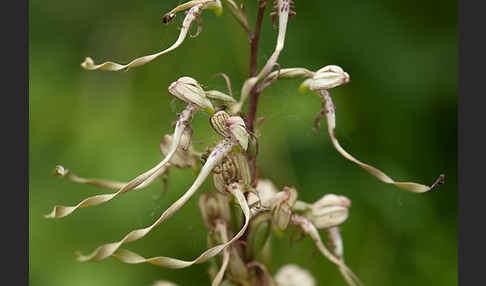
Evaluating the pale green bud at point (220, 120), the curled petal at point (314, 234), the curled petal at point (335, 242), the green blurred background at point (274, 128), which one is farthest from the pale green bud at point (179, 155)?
the green blurred background at point (274, 128)

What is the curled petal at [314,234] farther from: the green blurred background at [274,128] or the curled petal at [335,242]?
the green blurred background at [274,128]

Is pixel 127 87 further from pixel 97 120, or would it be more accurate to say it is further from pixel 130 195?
pixel 130 195

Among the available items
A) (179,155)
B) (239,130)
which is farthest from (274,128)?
(239,130)

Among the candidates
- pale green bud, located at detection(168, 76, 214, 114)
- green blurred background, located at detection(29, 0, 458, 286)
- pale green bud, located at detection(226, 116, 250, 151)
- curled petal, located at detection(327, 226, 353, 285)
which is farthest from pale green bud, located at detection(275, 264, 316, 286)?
pale green bud, located at detection(168, 76, 214, 114)

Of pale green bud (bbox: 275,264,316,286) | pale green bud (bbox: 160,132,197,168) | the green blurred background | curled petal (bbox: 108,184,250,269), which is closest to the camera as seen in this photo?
curled petal (bbox: 108,184,250,269)

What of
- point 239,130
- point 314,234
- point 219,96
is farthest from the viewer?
point 314,234

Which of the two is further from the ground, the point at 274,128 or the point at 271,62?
the point at 271,62

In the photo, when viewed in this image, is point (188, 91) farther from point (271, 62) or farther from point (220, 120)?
point (271, 62)

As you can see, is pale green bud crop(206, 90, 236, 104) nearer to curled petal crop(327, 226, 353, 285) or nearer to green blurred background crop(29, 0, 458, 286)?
curled petal crop(327, 226, 353, 285)

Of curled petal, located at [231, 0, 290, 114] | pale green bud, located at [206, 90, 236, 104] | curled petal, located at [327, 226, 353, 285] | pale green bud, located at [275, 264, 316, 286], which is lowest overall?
pale green bud, located at [275, 264, 316, 286]
